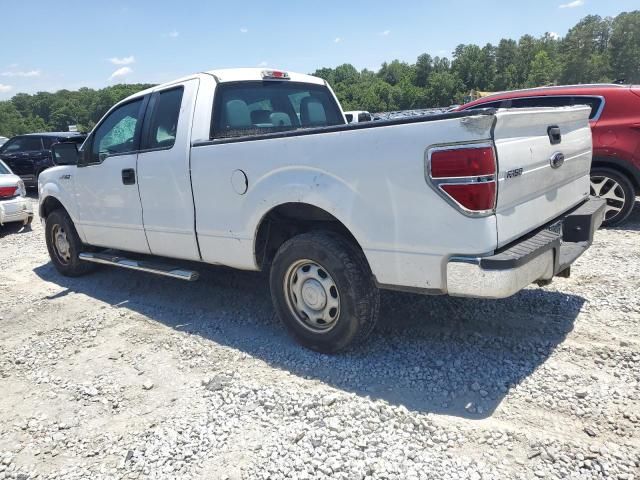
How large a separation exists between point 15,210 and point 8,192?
0.38 metres

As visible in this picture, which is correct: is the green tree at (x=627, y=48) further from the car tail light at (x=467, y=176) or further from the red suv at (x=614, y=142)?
the car tail light at (x=467, y=176)

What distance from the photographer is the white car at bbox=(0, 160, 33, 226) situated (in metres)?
8.96

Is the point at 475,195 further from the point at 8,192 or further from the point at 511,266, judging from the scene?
the point at 8,192

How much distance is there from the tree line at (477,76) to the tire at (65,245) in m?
94.3

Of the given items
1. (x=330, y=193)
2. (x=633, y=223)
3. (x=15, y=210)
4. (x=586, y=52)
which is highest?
(x=586, y=52)

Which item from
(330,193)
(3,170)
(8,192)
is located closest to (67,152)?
(330,193)

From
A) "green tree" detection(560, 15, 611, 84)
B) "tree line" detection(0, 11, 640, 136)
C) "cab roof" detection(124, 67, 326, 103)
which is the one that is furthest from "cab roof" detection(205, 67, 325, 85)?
"green tree" detection(560, 15, 611, 84)

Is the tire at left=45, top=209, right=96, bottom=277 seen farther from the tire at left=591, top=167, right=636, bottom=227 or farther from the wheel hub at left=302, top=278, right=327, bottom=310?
the tire at left=591, top=167, right=636, bottom=227

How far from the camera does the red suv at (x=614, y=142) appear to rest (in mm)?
6145

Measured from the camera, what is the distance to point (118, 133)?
4934mm

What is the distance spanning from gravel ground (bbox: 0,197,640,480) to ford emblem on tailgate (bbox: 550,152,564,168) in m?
1.23

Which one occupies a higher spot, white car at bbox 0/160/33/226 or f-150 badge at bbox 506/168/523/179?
f-150 badge at bbox 506/168/523/179

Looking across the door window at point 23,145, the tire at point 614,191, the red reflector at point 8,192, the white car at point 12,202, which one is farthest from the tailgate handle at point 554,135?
the door window at point 23,145

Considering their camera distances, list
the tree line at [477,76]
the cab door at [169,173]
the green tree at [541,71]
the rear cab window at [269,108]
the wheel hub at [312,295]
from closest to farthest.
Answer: the wheel hub at [312,295] < the cab door at [169,173] < the rear cab window at [269,108] < the tree line at [477,76] < the green tree at [541,71]
